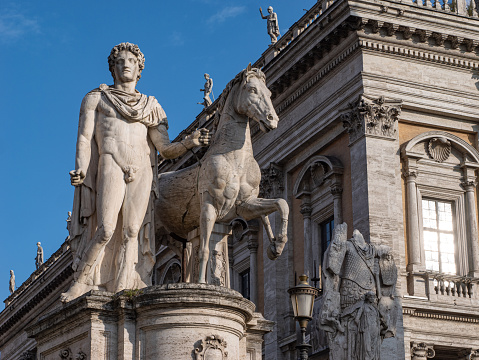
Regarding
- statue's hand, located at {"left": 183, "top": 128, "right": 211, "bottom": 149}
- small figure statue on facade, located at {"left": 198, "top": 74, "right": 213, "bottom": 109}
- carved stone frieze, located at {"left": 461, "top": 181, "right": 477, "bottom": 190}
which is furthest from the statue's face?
small figure statue on facade, located at {"left": 198, "top": 74, "right": 213, "bottom": 109}

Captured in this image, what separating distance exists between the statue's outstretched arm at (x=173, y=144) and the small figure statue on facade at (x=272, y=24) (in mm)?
22064

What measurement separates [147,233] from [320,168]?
19223 millimetres

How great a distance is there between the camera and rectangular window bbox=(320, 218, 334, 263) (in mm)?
30106

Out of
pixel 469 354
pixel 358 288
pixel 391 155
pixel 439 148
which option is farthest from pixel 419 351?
pixel 358 288

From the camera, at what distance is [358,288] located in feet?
51.8

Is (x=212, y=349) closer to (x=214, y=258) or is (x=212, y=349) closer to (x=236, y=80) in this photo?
(x=214, y=258)

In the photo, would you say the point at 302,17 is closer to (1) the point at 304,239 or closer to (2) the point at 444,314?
(1) the point at 304,239

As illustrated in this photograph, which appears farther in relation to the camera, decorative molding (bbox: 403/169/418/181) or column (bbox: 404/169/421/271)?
decorative molding (bbox: 403/169/418/181)

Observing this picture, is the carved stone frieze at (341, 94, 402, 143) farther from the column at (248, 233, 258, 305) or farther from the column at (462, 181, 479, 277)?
the column at (248, 233, 258, 305)

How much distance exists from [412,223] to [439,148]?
2.57 m

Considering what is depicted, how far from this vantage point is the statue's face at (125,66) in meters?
12.0

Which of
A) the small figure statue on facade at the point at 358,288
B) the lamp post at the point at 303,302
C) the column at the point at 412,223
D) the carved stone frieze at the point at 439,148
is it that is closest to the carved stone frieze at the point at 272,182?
the column at the point at 412,223

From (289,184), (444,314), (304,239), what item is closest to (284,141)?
(289,184)

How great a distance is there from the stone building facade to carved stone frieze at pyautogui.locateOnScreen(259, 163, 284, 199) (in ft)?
0.14
